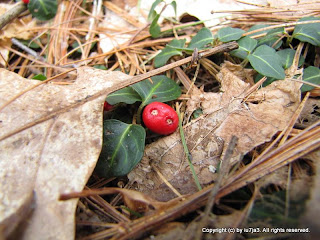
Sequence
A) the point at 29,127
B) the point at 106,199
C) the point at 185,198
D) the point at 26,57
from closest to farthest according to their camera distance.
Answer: the point at 185,198 < the point at 29,127 < the point at 106,199 < the point at 26,57

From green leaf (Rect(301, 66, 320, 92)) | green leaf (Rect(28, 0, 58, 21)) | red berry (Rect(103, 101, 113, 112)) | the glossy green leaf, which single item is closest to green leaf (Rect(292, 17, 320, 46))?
green leaf (Rect(301, 66, 320, 92))

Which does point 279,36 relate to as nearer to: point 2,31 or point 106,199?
point 106,199

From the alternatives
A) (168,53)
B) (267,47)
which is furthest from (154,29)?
(267,47)

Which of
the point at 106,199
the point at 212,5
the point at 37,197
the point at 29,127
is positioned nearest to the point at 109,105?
the point at 29,127

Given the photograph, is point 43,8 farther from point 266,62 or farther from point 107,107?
point 266,62

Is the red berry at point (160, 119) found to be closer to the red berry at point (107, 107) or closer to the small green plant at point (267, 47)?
the red berry at point (107, 107)

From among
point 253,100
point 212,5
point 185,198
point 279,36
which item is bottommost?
point 185,198

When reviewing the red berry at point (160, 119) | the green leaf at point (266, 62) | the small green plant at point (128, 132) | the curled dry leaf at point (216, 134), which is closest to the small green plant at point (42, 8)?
the small green plant at point (128, 132)

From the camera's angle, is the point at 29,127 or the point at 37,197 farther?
the point at 29,127
